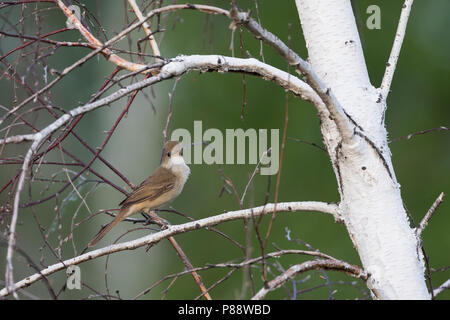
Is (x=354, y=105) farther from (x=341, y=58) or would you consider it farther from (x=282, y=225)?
(x=282, y=225)

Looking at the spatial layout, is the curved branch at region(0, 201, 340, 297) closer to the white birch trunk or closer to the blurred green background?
the white birch trunk

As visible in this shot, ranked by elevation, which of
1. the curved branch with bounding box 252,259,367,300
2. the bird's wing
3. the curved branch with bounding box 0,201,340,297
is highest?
the bird's wing

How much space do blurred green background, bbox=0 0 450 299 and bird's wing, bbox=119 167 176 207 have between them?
3.68 meters

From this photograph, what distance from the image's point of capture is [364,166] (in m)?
2.22

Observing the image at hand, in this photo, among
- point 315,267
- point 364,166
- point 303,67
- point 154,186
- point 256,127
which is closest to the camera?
point 303,67

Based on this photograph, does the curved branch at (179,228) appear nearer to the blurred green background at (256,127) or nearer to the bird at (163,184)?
the bird at (163,184)

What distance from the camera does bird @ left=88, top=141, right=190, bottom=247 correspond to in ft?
11.9

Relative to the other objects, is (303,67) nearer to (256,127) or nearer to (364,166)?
(364,166)

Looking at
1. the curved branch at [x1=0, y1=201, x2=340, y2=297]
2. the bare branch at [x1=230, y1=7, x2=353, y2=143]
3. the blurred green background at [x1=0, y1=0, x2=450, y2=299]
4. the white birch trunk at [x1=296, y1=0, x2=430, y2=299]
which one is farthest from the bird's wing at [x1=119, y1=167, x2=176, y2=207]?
the blurred green background at [x1=0, y1=0, x2=450, y2=299]

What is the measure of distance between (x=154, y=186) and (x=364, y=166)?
1.71 meters

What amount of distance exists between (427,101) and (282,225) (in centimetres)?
229

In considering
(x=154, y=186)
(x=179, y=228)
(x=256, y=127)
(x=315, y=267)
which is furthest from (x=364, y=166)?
(x=256, y=127)

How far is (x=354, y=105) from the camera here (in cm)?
228

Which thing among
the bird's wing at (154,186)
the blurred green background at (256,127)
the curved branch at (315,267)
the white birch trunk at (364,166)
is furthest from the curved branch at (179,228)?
the blurred green background at (256,127)
